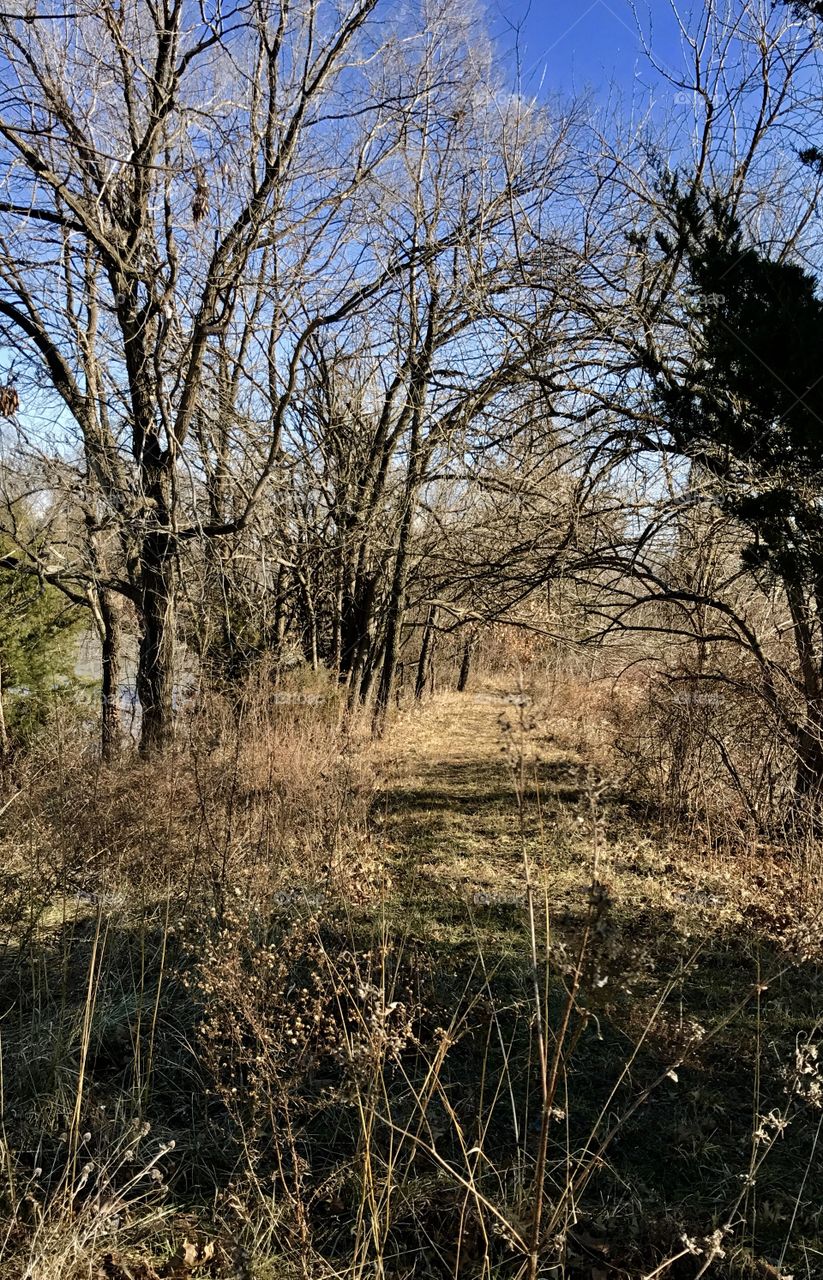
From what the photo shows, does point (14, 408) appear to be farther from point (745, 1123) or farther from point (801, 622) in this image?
point (745, 1123)

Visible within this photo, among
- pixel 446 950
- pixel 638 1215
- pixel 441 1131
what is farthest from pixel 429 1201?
pixel 446 950

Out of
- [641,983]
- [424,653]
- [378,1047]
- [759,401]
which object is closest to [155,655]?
[641,983]

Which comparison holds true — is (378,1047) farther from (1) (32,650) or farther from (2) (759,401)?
(1) (32,650)

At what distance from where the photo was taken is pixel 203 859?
16.4ft

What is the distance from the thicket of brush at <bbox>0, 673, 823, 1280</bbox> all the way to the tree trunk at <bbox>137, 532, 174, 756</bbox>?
4.06 ft

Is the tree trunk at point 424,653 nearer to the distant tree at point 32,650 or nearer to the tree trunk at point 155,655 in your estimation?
the distant tree at point 32,650

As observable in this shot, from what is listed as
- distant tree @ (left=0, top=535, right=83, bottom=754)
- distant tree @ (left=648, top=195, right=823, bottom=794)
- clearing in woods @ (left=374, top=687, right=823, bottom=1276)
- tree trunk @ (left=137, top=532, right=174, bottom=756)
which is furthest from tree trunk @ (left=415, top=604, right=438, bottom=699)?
distant tree @ (left=648, top=195, right=823, bottom=794)

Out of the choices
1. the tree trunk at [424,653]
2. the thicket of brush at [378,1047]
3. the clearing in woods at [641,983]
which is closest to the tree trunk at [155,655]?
the thicket of brush at [378,1047]

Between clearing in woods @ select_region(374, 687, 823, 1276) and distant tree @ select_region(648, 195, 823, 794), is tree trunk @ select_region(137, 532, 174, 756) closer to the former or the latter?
clearing in woods @ select_region(374, 687, 823, 1276)

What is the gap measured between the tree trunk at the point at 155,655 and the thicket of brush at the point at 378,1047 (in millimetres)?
1238

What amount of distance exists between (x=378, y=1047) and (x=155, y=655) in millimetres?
6397

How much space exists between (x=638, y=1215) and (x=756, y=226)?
21.7ft

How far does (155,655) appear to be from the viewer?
7656 mm

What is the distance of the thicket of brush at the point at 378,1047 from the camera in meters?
2.12
